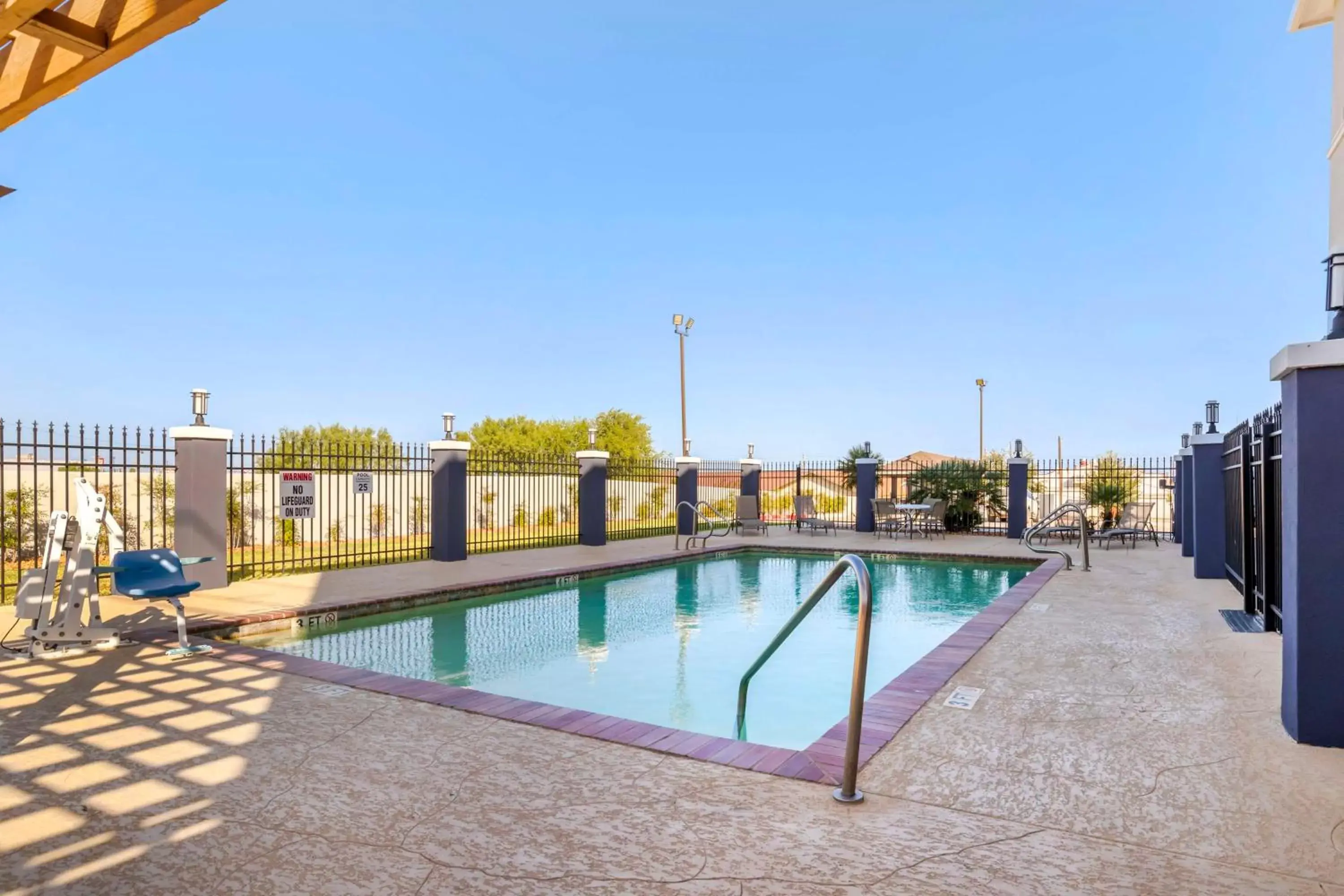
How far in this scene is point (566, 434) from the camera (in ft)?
143

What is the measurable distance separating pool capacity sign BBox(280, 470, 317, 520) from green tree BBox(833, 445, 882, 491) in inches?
481

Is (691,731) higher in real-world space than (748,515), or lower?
lower

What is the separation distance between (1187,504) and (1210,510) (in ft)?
11.9

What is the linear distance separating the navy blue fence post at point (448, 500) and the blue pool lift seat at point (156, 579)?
5.46 metres

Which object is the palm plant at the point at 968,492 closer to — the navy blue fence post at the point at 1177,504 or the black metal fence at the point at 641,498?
the navy blue fence post at the point at 1177,504

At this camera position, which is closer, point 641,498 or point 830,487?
point 830,487

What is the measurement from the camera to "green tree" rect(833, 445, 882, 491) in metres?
17.9

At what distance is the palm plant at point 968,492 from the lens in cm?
1703

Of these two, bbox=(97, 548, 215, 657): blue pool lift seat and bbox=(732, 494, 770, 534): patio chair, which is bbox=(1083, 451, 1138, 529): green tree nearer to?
bbox=(732, 494, 770, 534): patio chair

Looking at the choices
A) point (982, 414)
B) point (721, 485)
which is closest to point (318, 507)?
point (721, 485)

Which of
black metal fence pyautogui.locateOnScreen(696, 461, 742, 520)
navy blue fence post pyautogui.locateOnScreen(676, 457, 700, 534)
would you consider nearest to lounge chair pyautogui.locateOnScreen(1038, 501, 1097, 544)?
black metal fence pyautogui.locateOnScreen(696, 461, 742, 520)

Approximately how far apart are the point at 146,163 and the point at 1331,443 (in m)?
22.7

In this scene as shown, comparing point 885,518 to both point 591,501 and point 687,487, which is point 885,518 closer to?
point 687,487

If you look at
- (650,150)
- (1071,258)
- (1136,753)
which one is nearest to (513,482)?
(650,150)
